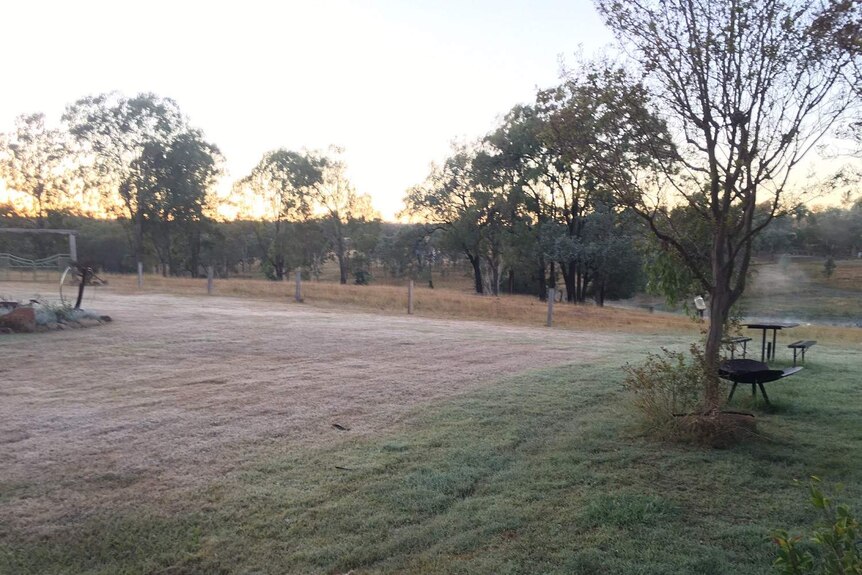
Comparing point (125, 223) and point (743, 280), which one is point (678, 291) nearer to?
point (743, 280)

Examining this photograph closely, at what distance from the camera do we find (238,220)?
55219mm

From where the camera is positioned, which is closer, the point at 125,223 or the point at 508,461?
the point at 508,461

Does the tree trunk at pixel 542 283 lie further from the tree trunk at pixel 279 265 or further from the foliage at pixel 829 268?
the tree trunk at pixel 279 265

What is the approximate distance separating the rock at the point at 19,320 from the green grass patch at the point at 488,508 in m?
8.79

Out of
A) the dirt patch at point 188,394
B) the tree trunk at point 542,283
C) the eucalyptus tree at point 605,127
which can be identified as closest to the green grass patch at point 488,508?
the dirt patch at point 188,394

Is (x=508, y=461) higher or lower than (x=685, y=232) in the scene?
lower

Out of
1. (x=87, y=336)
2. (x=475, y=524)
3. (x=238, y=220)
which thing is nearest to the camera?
(x=475, y=524)

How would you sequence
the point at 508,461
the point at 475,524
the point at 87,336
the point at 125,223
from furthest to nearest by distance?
the point at 125,223 < the point at 87,336 < the point at 508,461 < the point at 475,524

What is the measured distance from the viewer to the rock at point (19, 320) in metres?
11.0

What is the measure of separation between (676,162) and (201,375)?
6014 millimetres

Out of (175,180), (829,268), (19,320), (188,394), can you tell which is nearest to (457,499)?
(188,394)

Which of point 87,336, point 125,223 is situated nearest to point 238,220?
point 125,223

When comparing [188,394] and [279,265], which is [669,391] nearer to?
[188,394]

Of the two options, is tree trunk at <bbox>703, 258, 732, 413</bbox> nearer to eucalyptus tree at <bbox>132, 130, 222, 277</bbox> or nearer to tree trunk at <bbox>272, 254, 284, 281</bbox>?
eucalyptus tree at <bbox>132, 130, 222, 277</bbox>
